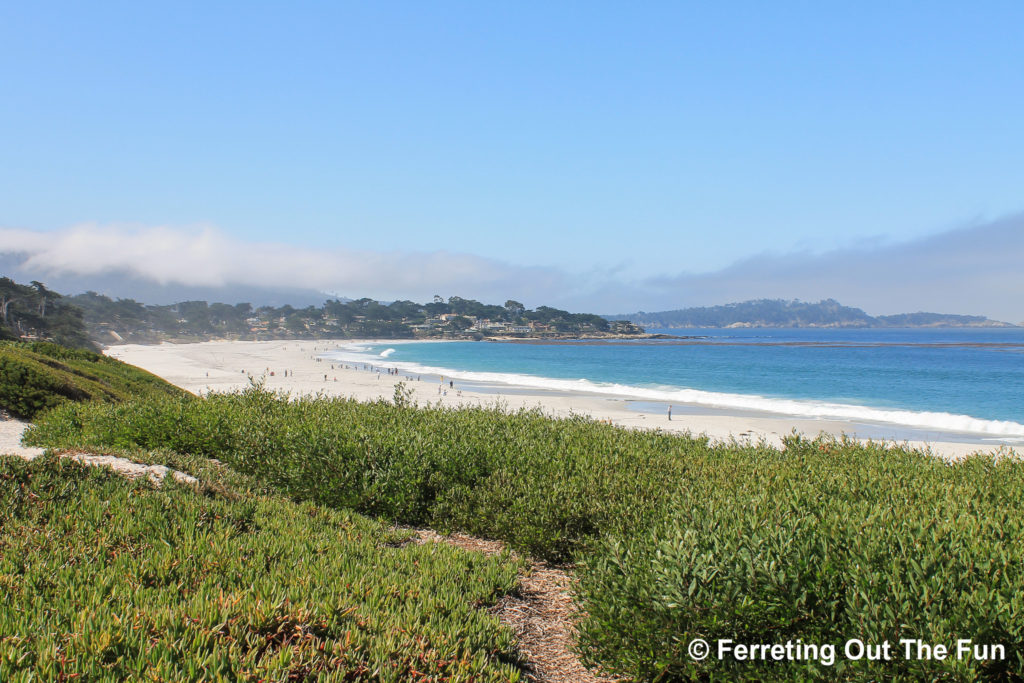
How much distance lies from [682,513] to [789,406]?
4273 centimetres

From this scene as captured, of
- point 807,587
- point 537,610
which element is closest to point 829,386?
point 537,610

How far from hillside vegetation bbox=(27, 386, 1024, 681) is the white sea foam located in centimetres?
3323

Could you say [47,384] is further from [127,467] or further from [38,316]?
[38,316]

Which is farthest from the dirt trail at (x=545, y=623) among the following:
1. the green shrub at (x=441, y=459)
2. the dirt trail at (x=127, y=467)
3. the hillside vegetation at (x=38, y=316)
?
the hillside vegetation at (x=38, y=316)

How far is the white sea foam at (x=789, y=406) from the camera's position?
35375mm

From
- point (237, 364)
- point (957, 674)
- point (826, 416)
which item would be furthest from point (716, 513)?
point (237, 364)

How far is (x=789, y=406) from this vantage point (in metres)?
43.5

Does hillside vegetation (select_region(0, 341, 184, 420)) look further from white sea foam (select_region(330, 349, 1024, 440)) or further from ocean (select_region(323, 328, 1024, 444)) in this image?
white sea foam (select_region(330, 349, 1024, 440))

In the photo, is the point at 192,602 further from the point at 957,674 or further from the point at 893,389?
the point at 893,389

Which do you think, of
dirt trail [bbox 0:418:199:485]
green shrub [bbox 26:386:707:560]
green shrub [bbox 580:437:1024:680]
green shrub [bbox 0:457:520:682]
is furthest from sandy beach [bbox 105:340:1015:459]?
green shrub [bbox 580:437:1024:680]

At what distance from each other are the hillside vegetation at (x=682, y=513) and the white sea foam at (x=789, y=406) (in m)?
33.2

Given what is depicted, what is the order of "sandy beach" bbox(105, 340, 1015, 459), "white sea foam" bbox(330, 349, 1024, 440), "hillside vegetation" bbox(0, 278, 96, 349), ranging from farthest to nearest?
"hillside vegetation" bbox(0, 278, 96, 349) → "white sea foam" bbox(330, 349, 1024, 440) → "sandy beach" bbox(105, 340, 1015, 459)

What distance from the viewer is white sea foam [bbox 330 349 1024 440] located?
35.4 m

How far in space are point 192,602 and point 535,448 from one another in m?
4.96
